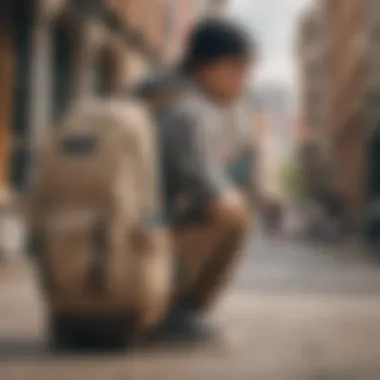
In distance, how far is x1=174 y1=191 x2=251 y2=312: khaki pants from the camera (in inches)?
237

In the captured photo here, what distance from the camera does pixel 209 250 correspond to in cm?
609

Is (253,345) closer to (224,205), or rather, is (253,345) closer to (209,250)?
(209,250)

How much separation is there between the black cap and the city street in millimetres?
1368

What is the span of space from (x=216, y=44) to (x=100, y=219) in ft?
4.12

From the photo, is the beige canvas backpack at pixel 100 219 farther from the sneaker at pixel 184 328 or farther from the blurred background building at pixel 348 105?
the blurred background building at pixel 348 105

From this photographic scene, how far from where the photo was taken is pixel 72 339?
230 inches

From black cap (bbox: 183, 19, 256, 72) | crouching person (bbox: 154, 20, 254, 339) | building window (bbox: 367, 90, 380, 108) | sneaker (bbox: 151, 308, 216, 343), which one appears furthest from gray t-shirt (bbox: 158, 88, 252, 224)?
building window (bbox: 367, 90, 380, 108)

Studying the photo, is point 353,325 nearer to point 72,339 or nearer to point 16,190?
point 72,339

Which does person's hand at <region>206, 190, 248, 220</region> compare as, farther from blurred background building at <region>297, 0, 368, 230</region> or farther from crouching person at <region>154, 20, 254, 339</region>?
blurred background building at <region>297, 0, 368, 230</region>

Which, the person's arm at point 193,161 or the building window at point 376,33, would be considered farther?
the building window at point 376,33

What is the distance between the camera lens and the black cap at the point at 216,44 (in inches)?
249

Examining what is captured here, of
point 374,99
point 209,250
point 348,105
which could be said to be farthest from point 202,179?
point 348,105

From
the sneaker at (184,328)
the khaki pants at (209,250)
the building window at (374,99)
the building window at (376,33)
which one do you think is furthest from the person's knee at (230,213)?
the building window at (374,99)

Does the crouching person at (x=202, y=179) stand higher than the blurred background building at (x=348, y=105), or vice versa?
the crouching person at (x=202, y=179)
